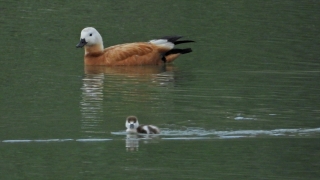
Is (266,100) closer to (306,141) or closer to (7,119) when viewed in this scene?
(306,141)

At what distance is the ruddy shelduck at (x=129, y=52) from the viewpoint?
19875 mm

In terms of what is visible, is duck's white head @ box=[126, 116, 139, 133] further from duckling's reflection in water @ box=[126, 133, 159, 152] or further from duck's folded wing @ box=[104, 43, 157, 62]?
duck's folded wing @ box=[104, 43, 157, 62]

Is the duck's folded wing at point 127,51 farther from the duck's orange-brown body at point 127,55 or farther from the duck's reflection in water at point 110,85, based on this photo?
the duck's reflection in water at point 110,85

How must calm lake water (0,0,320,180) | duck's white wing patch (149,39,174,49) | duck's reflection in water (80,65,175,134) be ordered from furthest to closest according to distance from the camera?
duck's white wing patch (149,39,174,49)
duck's reflection in water (80,65,175,134)
calm lake water (0,0,320,180)

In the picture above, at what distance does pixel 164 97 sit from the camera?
15875mm

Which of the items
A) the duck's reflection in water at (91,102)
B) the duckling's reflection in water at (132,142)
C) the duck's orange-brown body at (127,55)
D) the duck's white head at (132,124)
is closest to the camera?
the duckling's reflection in water at (132,142)

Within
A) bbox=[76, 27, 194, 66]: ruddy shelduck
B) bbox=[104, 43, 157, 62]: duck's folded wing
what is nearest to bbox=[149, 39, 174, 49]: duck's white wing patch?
bbox=[76, 27, 194, 66]: ruddy shelduck

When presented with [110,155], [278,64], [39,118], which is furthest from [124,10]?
[110,155]

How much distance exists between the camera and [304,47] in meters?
21.5

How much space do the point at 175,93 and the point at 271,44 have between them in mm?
6141

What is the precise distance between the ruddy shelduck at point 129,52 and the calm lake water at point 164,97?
27 centimetres

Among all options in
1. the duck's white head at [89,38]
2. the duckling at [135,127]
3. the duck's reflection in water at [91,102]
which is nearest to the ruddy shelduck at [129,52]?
the duck's white head at [89,38]

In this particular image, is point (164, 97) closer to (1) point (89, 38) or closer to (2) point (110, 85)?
(2) point (110, 85)

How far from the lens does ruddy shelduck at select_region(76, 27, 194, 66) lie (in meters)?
19.9
